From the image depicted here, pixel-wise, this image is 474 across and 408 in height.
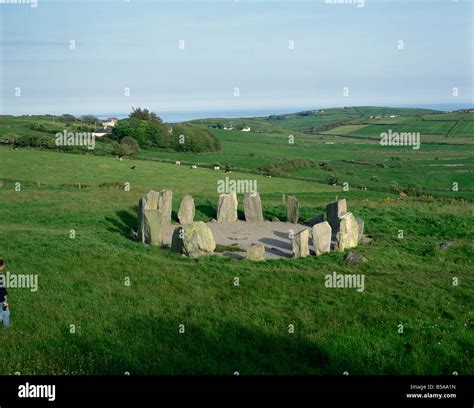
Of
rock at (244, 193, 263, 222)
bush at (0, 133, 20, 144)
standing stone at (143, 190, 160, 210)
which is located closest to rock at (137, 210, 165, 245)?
standing stone at (143, 190, 160, 210)

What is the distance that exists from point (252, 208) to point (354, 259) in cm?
873

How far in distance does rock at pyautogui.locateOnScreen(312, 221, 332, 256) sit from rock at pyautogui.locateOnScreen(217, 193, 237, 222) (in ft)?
24.2

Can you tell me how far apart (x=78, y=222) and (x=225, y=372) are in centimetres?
1663

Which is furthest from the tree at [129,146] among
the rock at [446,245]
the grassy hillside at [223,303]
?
the rock at [446,245]

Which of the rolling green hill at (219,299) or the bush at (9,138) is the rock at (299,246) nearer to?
the rolling green hill at (219,299)

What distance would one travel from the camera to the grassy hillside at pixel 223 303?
432 inches

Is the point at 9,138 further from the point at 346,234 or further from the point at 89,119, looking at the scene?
the point at 346,234

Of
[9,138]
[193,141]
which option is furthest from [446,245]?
[193,141]

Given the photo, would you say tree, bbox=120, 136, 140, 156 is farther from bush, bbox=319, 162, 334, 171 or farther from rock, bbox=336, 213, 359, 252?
rock, bbox=336, 213, 359, 252

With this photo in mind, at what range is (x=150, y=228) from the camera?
73.5ft

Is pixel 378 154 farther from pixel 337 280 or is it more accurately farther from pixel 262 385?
pixel 262 385

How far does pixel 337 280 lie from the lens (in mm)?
17328

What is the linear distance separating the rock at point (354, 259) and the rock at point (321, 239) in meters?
1.11

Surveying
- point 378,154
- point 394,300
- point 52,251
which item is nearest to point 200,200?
point 52,251
